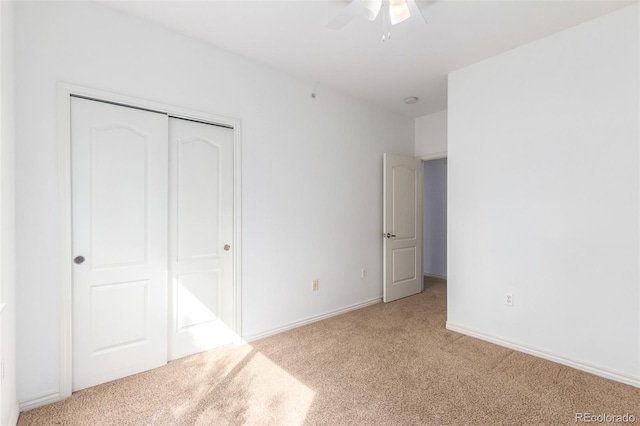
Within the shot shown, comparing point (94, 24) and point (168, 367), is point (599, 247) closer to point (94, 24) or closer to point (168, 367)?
point (168, 367)

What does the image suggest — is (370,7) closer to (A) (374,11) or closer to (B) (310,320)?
(A) (374,11)

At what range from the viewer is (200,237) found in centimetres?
271

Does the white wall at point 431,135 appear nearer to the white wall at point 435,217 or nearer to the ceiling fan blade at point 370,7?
the white wall at point 435,217

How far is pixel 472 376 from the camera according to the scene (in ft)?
7.62

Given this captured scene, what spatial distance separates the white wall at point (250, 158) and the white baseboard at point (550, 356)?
50.6 inches

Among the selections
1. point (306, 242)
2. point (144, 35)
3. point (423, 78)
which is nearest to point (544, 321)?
point (306, 242)

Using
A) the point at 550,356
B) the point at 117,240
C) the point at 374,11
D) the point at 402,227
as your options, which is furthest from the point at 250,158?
the point at 550,356

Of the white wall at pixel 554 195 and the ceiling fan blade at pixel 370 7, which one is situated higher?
the ceiling fan blade at pixel 370 7

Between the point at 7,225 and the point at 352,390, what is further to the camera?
the point at 352,390

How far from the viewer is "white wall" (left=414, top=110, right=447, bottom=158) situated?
4402 mm

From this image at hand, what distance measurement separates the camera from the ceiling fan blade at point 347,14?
1.85m

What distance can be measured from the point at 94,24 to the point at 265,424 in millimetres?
2794

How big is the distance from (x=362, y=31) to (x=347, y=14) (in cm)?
60

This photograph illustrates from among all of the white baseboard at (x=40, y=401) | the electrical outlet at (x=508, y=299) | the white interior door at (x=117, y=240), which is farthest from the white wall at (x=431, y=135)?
the white baseboard at (x=40, y=401)
